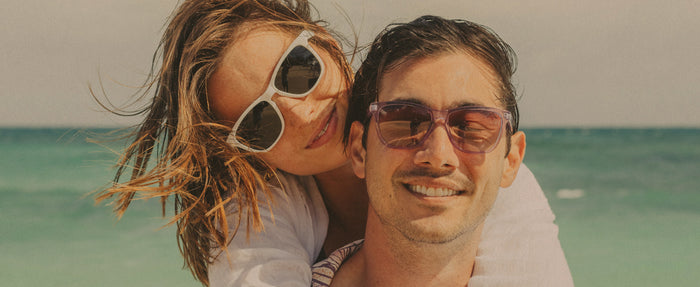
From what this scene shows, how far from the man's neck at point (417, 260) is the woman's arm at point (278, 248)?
0.27 metres

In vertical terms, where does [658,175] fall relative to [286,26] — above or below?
below

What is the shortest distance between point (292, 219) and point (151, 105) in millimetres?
909

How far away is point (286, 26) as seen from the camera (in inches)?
109

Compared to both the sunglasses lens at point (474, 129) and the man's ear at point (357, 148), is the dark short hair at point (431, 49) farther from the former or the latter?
the sunglasses lens at point (474, 129)

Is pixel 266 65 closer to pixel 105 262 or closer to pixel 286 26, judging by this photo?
pixel 286 26

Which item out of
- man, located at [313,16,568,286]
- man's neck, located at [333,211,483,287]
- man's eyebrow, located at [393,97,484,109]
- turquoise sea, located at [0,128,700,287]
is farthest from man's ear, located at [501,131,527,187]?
turquoise sea, located at [0,128,700,287]

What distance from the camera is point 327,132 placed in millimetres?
2699

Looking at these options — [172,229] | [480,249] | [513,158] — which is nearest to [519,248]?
[480,249]

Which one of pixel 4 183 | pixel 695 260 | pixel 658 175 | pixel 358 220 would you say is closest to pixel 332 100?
pixel 358 220

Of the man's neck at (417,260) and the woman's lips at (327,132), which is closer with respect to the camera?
the man's neck at (417,260)

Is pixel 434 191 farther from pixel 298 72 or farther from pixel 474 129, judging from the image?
pixel 298 72

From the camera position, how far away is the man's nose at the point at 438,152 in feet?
7.06

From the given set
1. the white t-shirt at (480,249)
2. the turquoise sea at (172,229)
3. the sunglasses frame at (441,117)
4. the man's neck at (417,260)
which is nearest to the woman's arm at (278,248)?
the white t-shirt at (480,249)

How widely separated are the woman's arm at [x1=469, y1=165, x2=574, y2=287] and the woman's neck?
738mm
